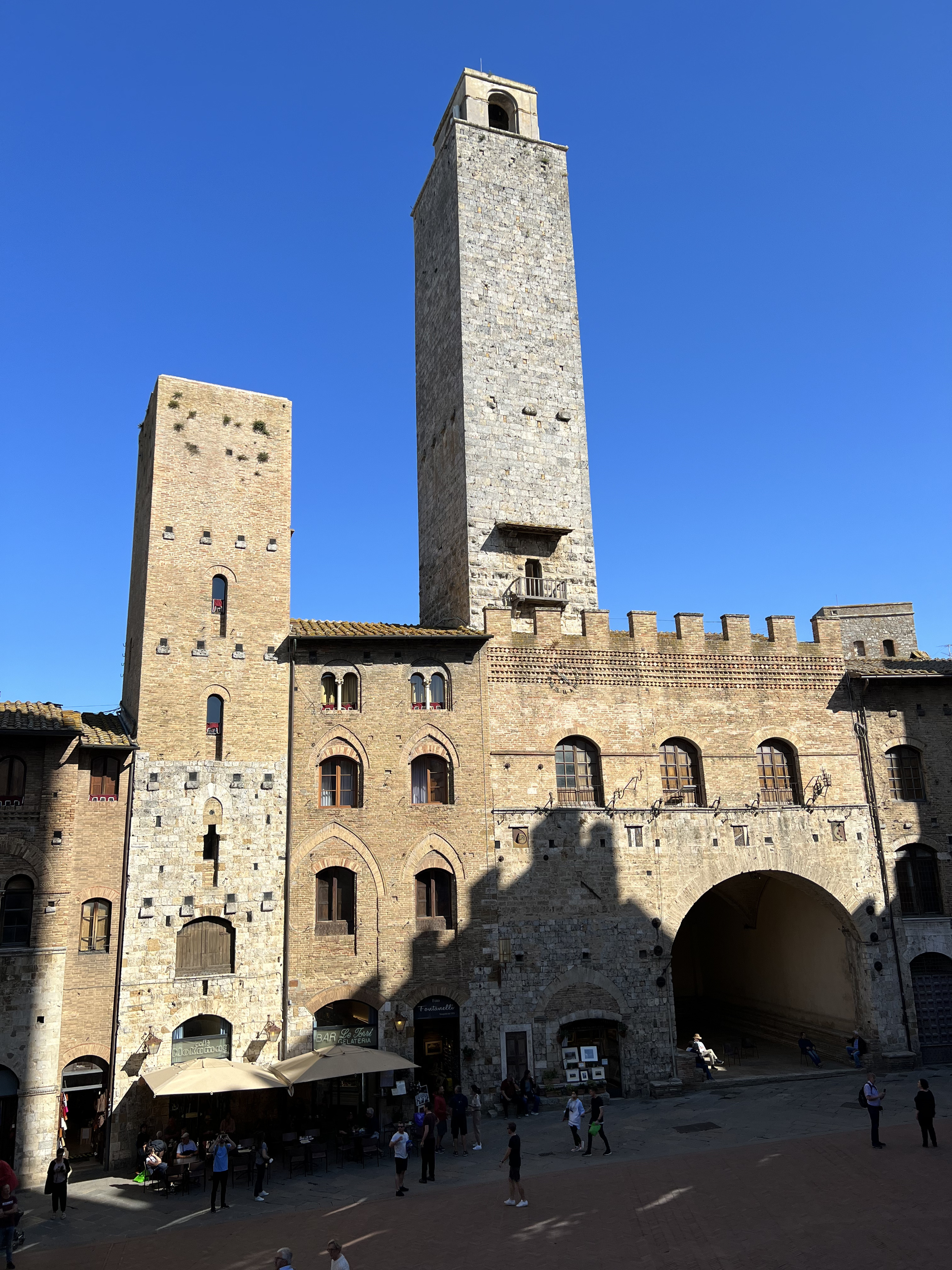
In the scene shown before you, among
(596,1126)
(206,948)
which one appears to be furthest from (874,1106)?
(206,948)

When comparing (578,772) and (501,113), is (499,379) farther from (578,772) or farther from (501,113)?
(578,772)

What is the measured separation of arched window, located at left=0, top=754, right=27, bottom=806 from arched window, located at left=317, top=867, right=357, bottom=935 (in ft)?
23.8

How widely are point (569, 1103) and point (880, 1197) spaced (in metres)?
6.16

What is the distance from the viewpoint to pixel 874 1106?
17609mm

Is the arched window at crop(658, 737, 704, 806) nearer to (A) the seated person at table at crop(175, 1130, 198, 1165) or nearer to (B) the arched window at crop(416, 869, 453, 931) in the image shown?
(B) the arched window at crop(416, 869, 453, 931)

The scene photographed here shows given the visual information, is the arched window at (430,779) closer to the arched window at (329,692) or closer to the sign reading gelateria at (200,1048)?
the arched window at (329,692)

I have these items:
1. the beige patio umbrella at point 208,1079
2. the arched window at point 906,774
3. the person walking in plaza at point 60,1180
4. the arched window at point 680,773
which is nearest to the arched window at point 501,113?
the arched window at point 680,773

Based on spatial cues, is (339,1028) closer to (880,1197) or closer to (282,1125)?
(282,1125)

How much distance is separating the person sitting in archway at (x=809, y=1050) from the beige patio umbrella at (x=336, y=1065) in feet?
40.2

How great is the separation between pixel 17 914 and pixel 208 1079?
5846 millimetres

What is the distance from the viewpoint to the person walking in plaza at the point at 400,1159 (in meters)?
16.8

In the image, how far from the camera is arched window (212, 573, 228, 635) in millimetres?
23984

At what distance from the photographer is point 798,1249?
43.7ft

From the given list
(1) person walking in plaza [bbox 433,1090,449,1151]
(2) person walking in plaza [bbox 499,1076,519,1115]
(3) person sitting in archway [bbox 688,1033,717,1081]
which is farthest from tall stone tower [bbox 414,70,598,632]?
(1) person walking in plaza [bbox 433,1090,449,1151]
